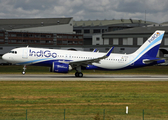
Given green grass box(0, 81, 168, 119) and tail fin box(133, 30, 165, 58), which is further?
tail fin box(133, 30, 165, 58)

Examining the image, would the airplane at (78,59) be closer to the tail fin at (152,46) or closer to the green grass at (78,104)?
the tail fin at (152,46)

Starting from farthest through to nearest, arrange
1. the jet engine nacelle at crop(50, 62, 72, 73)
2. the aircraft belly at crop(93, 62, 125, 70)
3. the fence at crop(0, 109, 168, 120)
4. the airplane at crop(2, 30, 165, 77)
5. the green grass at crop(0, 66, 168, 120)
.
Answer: the aircraft belly at crop(93, 62, 125, 70)
the airplane at crop(2, 30, 165, 77)
the jet engine nacelle at crop(50, 62, 72, 73)
the green grass at crop(0, 66, 168, 120)
the fence at crop(0, 109, 168, 120)

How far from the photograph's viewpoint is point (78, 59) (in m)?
46.8

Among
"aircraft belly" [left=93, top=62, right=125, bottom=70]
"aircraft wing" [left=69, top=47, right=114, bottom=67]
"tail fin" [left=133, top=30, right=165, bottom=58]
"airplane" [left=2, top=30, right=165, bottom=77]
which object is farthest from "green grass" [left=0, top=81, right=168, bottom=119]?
"tail fin" [left=133, top=30, right=165, bottom=58]

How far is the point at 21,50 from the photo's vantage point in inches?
1763

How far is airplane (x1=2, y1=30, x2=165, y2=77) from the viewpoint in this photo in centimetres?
4431

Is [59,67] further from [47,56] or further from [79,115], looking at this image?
[79,115]

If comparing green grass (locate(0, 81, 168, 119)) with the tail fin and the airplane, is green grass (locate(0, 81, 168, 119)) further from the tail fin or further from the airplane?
the tail fin

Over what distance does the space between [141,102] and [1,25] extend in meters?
125

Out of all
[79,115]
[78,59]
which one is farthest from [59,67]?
[79,115]

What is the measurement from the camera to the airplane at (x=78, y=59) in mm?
44312

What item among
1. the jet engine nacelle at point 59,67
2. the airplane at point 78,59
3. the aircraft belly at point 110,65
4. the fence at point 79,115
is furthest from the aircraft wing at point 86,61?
the fence at point 79,115

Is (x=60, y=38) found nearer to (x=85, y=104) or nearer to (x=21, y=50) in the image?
(x=21, y=50)

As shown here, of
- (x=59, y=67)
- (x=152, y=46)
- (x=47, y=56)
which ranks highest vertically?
(x=152, y=46)
